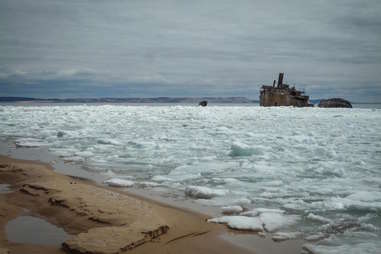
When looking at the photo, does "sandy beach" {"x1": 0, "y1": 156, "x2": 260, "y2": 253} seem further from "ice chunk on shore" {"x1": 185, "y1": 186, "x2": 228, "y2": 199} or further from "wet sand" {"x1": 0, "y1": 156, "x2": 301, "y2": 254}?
"ice chunk on shore" {"x1": 185, "y1": 186, "x2": 228, "y2": 199}

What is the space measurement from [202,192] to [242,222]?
104cm

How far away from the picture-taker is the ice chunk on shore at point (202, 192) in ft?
13.2

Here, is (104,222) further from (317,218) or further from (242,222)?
(317,218)

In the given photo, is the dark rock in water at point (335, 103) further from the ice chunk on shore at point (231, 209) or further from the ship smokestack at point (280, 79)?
the ice chunk on shore at point (231, 209)

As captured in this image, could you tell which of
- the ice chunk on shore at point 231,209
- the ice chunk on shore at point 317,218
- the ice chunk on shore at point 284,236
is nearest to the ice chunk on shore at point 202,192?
the ice chunk on shore at point 231,209

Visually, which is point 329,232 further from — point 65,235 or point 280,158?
point 280,158

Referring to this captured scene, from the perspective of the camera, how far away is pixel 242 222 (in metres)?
3.08

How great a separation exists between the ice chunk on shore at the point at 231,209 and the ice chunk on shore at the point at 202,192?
469mm

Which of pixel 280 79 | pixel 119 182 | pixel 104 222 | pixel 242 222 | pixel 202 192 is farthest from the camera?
pixel 280 79

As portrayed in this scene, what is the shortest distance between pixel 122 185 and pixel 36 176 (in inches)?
43.6

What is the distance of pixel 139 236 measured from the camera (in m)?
2.58

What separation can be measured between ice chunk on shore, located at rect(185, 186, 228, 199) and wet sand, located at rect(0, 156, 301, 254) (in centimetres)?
54

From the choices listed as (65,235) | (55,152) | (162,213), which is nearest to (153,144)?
(55,152)

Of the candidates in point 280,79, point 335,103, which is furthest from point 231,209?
point 335,103
